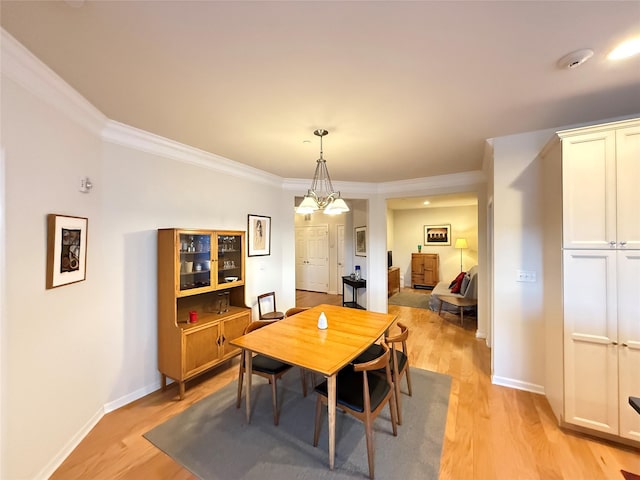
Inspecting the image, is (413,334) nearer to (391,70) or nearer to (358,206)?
(358,206)

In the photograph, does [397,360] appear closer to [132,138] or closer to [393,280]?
[132,138]

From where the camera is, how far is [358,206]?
21.1 feet

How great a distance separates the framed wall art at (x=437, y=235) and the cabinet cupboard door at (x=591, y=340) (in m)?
6.19

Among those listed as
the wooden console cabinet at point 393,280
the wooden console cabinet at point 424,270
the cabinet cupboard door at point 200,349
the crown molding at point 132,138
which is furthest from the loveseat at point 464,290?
the cabinet cupboard door at point 200,349

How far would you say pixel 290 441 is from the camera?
2.03 metres

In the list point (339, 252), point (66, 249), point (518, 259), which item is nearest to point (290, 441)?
point (66, 249)

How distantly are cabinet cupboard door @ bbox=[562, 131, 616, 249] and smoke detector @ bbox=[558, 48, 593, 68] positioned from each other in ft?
2.05

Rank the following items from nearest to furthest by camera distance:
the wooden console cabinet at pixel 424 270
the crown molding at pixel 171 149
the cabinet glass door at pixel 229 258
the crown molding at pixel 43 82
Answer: the crown molding at pixel 43 82 → the crown molding at pixel 171 149 → the cabinet glass door at pixel 229 258 → the wooden console cabinet at pixel 424 270

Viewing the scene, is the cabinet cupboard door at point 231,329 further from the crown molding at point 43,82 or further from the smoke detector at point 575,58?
the smoke detector at point 575,58

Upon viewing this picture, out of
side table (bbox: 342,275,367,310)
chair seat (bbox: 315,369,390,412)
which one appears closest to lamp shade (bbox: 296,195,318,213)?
chair seat (bbox: 315,369,390,412)

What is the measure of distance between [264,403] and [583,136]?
11.1ft

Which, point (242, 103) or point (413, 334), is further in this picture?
point (413, 334)

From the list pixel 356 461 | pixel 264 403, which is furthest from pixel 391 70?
pixel 264 403

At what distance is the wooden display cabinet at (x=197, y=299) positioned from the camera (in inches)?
103
